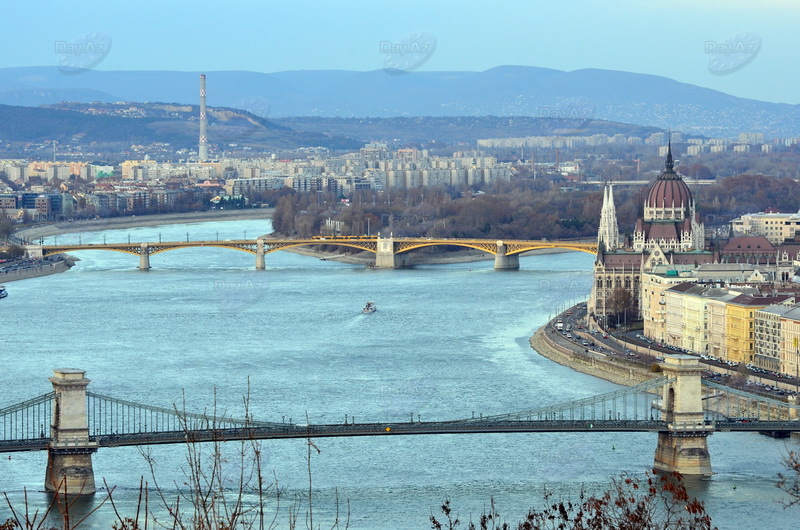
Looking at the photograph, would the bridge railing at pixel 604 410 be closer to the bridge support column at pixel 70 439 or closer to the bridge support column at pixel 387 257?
the bridge support column at pixel 70 439

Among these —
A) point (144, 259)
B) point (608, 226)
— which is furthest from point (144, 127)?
point (608, 226)

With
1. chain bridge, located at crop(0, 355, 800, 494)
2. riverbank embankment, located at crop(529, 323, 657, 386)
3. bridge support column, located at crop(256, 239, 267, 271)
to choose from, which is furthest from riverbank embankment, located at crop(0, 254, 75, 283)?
chain bridge, located at crop(0, 355, 800, 494)

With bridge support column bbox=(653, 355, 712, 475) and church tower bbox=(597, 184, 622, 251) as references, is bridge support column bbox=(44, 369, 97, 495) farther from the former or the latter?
church tower bbox=(597, 184, 622, 251)

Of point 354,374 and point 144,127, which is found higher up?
point 144,127

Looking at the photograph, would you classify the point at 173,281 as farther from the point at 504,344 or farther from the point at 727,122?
the point at 727,122

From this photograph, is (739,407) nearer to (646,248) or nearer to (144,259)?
(646,248)

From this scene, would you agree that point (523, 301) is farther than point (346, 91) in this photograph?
No

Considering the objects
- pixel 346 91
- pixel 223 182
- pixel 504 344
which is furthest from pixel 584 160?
pixel 504 344
